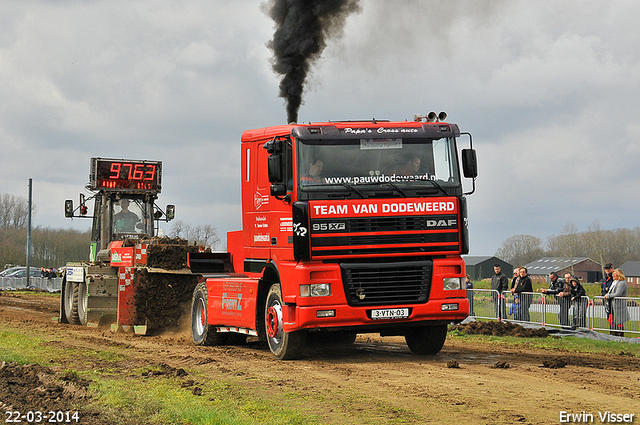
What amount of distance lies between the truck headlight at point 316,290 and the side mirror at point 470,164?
110 inches

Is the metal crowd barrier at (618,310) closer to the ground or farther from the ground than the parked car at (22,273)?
closer to the ground

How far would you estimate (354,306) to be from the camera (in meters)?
10.6

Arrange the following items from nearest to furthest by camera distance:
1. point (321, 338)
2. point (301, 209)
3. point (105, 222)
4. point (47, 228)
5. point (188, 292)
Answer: point (301, 209)
point (321, 338)
point (188, 292)
point (105, 222)
point (47, 228)

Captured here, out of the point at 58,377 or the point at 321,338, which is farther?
the point at 321,338

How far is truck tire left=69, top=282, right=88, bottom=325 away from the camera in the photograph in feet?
63.6

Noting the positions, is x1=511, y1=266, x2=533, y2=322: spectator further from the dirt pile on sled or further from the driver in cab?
the driver in cab

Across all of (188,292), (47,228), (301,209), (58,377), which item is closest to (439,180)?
(301,209)

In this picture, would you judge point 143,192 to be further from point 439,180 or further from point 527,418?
point 527,418

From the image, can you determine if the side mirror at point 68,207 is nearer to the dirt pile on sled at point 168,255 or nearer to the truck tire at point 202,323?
the dirt pile on sled at point 168,255

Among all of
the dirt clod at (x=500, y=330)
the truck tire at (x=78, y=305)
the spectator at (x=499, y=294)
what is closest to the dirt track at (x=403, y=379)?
the dirt clod at (x=500, y=330)

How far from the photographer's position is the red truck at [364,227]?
1049 centimetres

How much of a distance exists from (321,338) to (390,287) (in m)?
2.31

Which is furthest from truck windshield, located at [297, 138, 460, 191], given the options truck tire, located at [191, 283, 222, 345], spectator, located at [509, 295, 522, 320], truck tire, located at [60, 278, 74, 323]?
truck tire, located at [60, 278, 74, 323]

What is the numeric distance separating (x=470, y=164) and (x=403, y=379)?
12.1 feet
